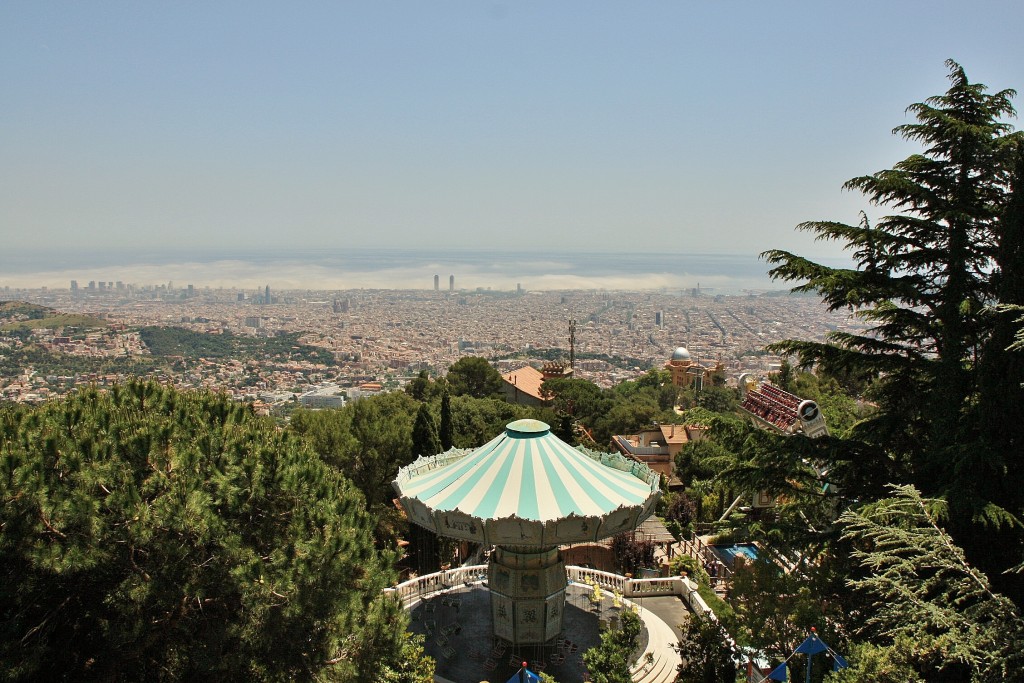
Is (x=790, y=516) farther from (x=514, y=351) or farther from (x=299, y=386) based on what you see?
(x=514, y=351)

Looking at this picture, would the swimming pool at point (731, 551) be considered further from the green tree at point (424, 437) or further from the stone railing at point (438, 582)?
the green tree at point (424, 437)

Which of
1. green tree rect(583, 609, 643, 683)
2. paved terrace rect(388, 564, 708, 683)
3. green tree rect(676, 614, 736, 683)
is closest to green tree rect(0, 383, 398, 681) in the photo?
green tree rect(583, 609, 643, 683)

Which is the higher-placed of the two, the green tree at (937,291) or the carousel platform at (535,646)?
the green tree at (937,291)

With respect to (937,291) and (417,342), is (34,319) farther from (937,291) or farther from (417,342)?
(937,291)

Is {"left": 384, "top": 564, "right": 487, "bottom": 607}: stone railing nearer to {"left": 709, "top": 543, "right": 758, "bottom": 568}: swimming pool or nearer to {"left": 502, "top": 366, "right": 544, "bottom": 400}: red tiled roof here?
{"left": 709, "top": 543, "right": 758, "bottom": 568}: swimming pool

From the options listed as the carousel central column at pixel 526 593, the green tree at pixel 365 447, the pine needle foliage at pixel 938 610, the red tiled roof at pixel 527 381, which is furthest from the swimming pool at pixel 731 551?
the red tiled roof at pixel 527 381

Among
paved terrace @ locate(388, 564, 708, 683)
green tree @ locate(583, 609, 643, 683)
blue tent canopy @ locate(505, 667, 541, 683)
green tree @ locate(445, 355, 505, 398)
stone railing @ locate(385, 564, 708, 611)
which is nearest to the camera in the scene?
blue tent canopy @ locate(505, 667, 541, 683)

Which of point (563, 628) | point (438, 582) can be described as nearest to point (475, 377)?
point (438, 582)
